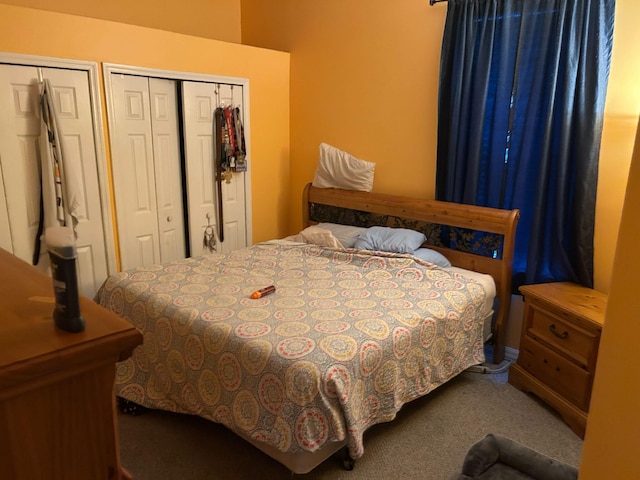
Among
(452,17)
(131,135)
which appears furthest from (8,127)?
(452,17)

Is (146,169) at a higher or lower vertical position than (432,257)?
higher

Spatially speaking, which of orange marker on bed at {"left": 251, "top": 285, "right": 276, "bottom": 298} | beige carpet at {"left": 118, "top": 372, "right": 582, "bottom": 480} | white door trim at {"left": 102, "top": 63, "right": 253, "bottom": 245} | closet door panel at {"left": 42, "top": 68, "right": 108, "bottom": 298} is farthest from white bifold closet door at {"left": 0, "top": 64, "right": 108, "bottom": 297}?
orange marker on bed at {"left": 251, "top": 285, "right": 276, "bottom": 298}

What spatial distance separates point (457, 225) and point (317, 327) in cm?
145

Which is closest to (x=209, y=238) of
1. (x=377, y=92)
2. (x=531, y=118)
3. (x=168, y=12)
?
(x=377, y=92)

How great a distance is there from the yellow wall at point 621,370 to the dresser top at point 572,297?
1852 mm

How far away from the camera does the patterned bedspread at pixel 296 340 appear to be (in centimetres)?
194

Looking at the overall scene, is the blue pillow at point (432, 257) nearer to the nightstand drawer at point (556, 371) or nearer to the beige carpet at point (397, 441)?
the nightstand drawer at point (556, 371)

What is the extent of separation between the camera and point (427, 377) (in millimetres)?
2477

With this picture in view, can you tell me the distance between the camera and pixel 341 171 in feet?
12.8

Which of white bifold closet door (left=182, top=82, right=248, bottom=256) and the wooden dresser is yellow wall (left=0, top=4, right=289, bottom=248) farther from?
the wooden dresser

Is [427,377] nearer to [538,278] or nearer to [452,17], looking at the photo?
[538,278]

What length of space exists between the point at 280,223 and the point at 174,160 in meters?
1.21

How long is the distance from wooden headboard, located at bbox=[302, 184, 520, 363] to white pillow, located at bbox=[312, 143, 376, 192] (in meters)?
0.06

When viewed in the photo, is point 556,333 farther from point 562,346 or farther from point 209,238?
point 209,238
